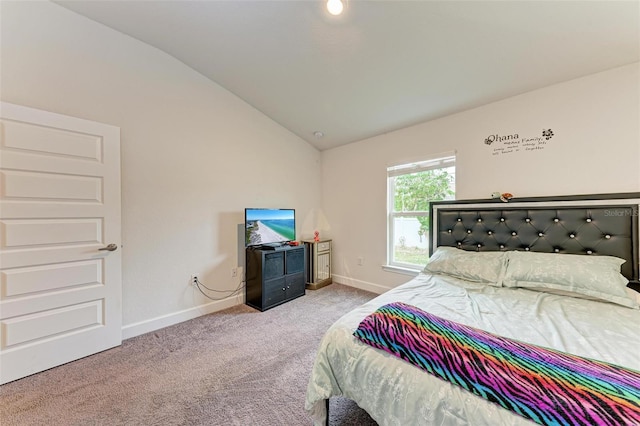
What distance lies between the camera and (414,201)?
3184mm

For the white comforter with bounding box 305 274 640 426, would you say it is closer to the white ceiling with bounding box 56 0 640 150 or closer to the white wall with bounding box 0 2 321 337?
the white ceiling with bounding box 56 0 640 150

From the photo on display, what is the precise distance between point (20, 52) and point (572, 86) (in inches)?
175

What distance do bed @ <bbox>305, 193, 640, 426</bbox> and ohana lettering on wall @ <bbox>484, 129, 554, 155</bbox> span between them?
0.50 meters

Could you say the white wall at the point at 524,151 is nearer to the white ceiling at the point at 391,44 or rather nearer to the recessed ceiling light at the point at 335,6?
the white ceiling at the point at 391,44

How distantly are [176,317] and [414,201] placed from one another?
309cm

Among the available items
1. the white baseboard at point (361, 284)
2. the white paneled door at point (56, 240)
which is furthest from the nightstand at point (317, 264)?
the white paneled door at point (56, 240)

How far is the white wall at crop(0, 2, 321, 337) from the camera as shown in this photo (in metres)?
1.92

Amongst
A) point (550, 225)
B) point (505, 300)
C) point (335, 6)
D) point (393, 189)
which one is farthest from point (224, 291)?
point (550, 225)

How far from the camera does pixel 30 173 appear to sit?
1.80 meters

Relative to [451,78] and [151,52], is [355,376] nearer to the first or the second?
[451,78]

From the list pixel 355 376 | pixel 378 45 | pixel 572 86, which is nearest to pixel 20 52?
pixel 378 45

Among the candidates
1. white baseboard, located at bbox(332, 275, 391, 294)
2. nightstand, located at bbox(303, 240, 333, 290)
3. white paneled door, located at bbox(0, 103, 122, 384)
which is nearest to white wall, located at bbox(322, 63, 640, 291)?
white baseboard, located at bbox(332, 275, 391, 294)

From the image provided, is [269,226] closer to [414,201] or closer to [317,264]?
[317,264]

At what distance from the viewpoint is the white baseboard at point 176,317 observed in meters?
2.28
